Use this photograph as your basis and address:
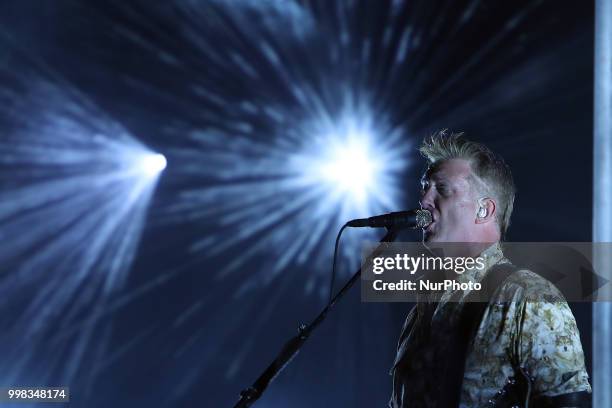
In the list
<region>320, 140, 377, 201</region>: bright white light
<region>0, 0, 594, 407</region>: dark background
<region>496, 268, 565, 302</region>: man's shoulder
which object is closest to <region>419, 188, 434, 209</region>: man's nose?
<region>496, 268, 565, 302</region>: man's shoulder

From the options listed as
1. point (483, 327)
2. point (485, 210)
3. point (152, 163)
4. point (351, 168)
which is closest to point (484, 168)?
point (485, 210)

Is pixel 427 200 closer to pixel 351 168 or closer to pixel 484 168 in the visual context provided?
pixel 484 168

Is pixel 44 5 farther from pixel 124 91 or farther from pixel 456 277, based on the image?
pixel 456 277

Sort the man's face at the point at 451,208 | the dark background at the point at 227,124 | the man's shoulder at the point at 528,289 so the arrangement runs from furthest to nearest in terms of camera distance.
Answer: the dark background at the point at 227,124, the man's face at the point at 451,208, the man's shoulder at the point at 528,289

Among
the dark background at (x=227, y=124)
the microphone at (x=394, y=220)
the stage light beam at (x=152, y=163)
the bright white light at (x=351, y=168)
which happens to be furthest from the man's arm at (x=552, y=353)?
the stage light beam at (x=152, y=163)

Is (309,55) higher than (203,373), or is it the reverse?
(309,55)

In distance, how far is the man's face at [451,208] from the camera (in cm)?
185

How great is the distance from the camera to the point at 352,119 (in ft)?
12.9

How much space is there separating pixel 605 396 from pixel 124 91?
3.33 metres

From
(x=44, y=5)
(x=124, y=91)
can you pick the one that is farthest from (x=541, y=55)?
(x=44, y=5)

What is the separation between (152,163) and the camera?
4.03 metres

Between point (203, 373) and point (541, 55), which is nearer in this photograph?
point (541, 55)

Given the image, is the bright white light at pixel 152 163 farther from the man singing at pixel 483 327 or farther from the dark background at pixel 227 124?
the man singing at pixel 483 327

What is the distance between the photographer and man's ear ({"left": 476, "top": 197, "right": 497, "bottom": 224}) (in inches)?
74.2
